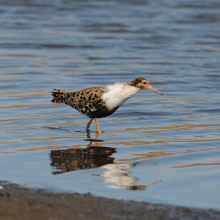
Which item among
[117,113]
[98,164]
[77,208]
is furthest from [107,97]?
[77,208]

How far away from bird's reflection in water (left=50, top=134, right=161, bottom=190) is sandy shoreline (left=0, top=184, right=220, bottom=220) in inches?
34.9

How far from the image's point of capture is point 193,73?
54.2 ft

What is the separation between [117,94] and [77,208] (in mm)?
4304

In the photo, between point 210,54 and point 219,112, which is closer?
point 219,112

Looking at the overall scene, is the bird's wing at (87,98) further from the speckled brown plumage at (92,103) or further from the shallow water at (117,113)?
→ the shallow water at (117,113)

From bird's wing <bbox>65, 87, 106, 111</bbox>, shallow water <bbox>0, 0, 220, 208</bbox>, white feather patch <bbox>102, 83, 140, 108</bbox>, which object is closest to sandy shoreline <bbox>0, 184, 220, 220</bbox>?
shallow water <bbox>0, 0, 220, 208</bbox>

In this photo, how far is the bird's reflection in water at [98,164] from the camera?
21.1 ft

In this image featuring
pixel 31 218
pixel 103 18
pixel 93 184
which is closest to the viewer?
pixel 31 218

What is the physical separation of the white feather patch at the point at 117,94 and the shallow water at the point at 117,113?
2.12 ft

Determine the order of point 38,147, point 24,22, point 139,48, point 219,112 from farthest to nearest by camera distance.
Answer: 1. point 24,22
2. point 139,48
3. point 219,112
4. point 38,147

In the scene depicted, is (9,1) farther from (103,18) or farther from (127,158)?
(127,158)

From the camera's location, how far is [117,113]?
11.2 metres

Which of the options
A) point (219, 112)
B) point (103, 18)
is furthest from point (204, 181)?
point (103, 18)

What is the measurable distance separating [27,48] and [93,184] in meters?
15.1
